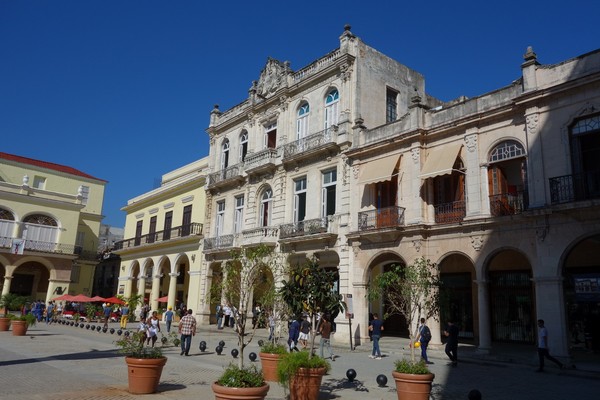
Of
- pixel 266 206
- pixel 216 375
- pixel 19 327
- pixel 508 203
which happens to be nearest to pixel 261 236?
pixel 266 206

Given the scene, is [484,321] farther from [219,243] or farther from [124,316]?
[124,316]

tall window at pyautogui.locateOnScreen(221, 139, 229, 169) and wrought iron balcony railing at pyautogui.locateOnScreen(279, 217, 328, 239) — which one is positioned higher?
tall window at pyautogui.locateOnScreen(221, 139, 229, 169)

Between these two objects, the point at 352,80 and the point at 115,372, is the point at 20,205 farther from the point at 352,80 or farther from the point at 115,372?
the point at 115,372

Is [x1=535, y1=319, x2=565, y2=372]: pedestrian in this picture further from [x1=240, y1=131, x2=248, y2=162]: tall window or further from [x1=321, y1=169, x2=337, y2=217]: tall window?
[x1=240, y1=131, x2=248, y2=162]: tall window

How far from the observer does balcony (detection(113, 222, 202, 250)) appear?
105ft

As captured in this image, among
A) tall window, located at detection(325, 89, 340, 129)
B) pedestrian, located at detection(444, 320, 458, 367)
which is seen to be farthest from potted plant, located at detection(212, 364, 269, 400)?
tall window, located at detection(325, 89, 340, 129)

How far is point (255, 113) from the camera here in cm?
2973

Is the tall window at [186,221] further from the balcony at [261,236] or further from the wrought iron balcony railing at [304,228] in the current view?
the wrought iron balcony railing at [304,228]

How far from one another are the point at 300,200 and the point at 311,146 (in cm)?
293

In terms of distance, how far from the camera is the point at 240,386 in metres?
7.55

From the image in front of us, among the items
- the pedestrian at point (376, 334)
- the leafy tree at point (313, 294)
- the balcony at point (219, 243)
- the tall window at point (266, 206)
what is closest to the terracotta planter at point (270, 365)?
the leafy tree at point (313, 294)

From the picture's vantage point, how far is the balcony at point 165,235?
31.9 m

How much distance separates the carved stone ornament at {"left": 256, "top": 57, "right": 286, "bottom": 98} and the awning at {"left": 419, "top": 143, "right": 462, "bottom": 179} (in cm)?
1188

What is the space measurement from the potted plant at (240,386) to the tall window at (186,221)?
83.9 ft
